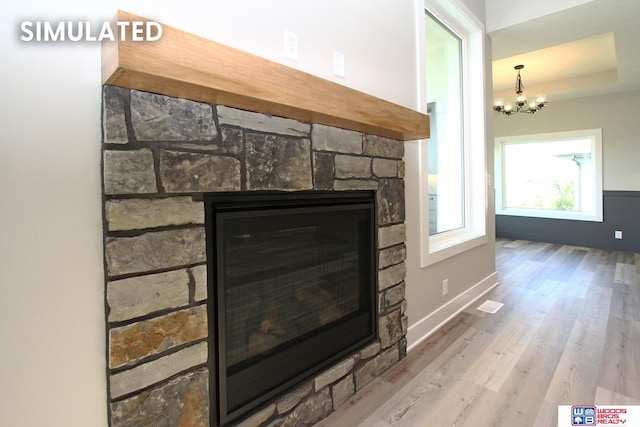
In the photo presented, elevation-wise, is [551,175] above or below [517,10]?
below

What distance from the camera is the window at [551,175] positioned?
5.61 meters

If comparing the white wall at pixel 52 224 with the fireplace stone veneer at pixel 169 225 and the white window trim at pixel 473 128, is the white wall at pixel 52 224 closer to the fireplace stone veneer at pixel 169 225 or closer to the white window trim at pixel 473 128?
Result: the fireplace stone veneer at pixel 169 225

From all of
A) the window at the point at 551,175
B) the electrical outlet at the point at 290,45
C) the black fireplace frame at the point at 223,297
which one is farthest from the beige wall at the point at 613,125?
the electrical outlet at the point at 290,45

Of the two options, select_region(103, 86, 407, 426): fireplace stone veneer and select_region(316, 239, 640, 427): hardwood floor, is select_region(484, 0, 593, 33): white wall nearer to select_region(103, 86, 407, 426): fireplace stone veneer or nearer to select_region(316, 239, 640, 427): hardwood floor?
select_region(316, 239, 640, 427): hardwood floor

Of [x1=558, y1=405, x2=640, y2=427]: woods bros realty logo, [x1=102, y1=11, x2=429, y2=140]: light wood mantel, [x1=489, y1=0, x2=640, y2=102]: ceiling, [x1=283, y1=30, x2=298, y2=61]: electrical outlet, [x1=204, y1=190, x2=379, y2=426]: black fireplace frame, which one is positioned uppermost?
[x1=489, y1=0, x2=640, y2=102]: ceiling

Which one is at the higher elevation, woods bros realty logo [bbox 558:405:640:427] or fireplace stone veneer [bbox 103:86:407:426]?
fireplace stone veneer [bbox 103:86:407:426]

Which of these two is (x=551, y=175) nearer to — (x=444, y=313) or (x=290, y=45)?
(x=444, y=313)

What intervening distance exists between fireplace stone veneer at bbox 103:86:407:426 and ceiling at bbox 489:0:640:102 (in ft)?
10.5

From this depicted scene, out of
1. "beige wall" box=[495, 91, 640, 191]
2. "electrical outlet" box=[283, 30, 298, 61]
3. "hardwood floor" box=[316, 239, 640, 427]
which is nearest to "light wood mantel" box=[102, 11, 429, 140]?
"electrical outlet" box=[283, 30, 298, 61]

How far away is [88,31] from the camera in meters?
0.94

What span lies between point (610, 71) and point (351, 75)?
5.47 m

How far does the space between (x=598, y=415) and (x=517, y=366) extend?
44 centimetres

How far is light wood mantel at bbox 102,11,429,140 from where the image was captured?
84 centimetres

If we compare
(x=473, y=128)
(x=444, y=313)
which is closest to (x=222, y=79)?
(x=444, y=313)
